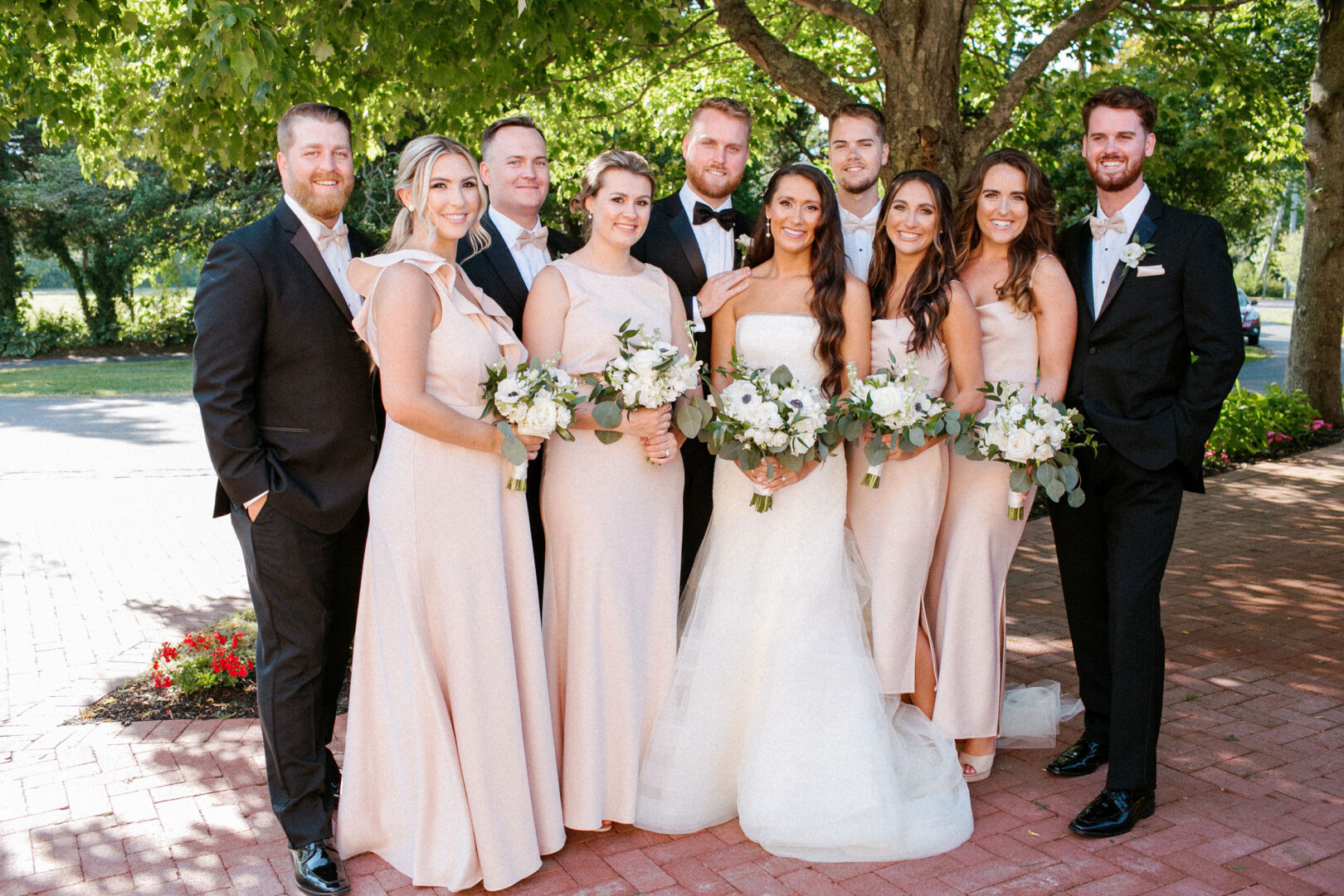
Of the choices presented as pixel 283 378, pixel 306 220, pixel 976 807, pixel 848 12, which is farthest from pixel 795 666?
pixel 848 12

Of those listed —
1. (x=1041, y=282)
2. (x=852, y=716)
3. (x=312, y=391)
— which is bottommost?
(x=852, y=716)

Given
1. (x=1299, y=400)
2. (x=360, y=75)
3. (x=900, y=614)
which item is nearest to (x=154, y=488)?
(x=360, y=75)

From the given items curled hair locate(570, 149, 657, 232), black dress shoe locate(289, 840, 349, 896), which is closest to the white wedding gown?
curled hair locate(570, 149, 657, 232)

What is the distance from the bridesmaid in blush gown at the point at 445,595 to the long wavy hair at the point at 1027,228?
2101 mm

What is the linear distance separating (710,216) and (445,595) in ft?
7.09

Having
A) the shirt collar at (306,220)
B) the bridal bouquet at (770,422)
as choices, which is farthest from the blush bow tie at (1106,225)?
the shirt collar at (306,220)

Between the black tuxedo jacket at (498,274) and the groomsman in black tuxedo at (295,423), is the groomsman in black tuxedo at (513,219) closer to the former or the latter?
the black tuxedo jacket at (498,274)

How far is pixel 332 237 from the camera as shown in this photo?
3865mm

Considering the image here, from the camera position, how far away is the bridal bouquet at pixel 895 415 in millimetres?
3928

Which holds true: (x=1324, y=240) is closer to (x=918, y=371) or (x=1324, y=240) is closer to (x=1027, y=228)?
(x=1027, y=228)

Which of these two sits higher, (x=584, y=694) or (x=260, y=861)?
(x=584, y=694)

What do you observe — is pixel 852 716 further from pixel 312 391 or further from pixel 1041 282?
pixel 312 391

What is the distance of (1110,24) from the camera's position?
1122 centimetres

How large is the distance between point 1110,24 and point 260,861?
11400 millimetres
